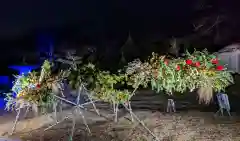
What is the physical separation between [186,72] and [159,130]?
4.16 ft

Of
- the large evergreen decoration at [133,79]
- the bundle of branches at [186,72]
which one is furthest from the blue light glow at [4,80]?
the bundle of branches at [186,72]

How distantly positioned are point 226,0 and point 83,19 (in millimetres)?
Answer: 5305

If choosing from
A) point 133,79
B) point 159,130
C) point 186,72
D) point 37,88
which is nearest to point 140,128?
point 159,130

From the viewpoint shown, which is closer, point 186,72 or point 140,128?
point 186,72

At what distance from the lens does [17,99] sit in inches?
189

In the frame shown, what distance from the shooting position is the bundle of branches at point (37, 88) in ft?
15.5

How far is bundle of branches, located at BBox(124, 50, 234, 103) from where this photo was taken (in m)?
4.26

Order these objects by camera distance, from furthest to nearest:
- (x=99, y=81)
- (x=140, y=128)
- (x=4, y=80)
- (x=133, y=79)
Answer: (x=4, y=80) < (x=140, y=128) < (x=99, y=81) < (x=133, y=79)

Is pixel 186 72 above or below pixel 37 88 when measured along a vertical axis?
above

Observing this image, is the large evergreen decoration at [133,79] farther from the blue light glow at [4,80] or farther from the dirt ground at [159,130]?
the blue light glow at [4,80]

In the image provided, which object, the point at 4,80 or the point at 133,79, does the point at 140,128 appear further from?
the point at 4,80

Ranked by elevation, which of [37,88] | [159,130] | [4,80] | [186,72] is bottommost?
[159,130]

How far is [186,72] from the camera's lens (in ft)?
14.0

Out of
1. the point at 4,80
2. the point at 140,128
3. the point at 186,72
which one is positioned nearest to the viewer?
the point at 186,72
